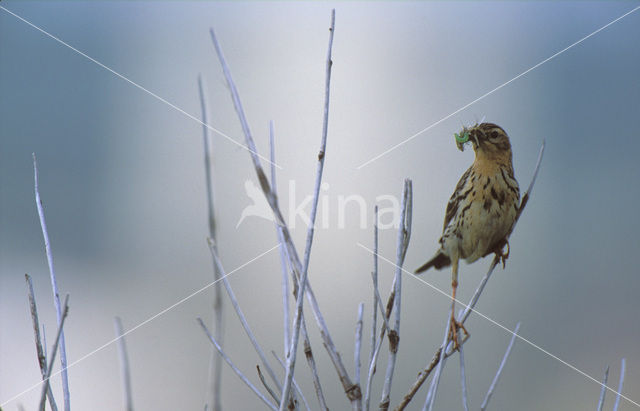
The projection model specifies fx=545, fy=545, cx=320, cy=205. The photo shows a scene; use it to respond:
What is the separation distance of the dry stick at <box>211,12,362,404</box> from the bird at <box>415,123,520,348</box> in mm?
243

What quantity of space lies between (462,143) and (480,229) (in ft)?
0.37

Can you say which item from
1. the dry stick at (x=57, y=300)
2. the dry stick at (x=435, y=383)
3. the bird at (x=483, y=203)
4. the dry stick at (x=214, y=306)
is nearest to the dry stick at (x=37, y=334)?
the dry stick at (x=57, y=300)

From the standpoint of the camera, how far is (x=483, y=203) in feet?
2.36

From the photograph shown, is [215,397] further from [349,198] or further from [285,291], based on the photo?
[349,198]

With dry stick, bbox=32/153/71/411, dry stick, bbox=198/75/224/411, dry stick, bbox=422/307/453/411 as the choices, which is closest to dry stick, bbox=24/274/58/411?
dry stick, bbox=32/153/71/411

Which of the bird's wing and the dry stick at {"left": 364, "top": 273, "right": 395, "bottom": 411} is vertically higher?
the bird's wing

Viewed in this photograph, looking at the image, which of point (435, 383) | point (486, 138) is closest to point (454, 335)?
point (435, 383)

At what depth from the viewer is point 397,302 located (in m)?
0.50

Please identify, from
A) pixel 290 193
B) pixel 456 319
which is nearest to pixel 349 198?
pixel 290 193

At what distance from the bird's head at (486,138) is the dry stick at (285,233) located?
0.33 metres

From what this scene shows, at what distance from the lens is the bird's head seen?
→ 0.71 meters

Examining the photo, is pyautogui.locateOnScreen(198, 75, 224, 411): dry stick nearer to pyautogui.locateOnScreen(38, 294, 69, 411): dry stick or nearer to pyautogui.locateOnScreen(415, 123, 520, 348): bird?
pyautogui.locateOnScreen(38, 294, 69, 411): dry stick

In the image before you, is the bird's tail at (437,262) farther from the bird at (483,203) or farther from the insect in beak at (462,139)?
the insect in beak at (462,139)

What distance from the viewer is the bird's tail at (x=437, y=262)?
786mm
